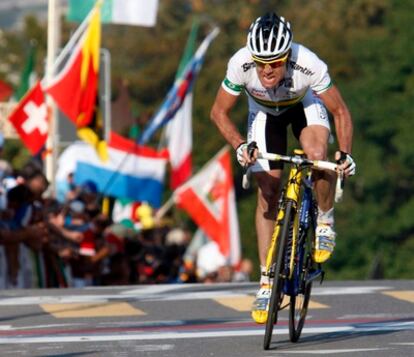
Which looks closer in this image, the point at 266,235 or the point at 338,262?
the point at 266,235

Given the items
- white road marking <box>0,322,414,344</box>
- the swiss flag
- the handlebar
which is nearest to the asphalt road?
white road marking <box>0,322,414,344</box>

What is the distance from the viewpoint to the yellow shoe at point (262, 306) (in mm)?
12773

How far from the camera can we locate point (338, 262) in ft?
237

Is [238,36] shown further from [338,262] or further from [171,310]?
[171,310]

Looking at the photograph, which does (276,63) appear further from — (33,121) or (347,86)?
(347,86)

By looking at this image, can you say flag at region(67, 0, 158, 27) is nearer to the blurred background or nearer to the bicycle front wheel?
the bicycle front wheel

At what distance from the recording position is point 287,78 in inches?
512

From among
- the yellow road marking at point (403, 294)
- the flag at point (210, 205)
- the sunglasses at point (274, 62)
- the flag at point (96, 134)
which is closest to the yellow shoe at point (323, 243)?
the sunglasses at point (274, 62)

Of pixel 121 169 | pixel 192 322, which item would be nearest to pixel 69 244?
pixel 192 322

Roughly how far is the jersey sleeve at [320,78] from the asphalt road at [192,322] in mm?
1661

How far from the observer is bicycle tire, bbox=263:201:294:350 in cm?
1240

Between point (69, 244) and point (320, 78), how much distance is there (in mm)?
7891

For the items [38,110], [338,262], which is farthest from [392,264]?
[38,110]

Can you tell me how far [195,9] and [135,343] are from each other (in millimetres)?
96830
